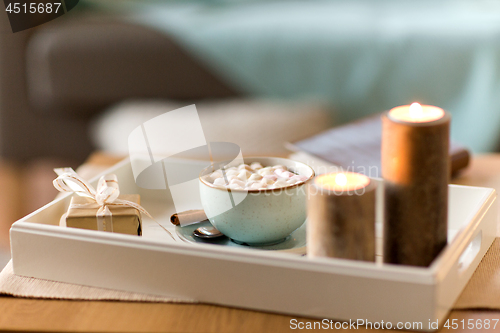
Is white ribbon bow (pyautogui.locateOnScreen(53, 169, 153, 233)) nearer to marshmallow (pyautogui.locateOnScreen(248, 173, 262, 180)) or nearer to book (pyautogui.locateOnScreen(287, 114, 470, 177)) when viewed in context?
marshmallow (pyautogui.locateOnScreen(248, 173, 262, 180))

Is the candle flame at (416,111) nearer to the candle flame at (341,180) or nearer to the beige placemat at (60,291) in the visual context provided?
the candle flame at (341,180)

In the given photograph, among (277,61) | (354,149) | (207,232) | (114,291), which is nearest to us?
(114,291)

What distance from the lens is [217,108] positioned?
188 centimetres

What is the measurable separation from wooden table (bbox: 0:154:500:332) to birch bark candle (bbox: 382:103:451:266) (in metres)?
0.09

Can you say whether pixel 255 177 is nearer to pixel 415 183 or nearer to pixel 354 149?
pixel 415 183

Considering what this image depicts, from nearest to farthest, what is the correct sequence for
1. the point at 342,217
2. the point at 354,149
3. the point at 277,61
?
the point at 342,217
the point at 354,149
the point at 277,61

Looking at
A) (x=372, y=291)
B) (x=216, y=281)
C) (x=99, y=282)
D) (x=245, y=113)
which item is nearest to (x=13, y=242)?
(x=99, y=282)

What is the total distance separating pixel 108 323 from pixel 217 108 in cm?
138

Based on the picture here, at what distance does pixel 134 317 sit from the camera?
0.56m

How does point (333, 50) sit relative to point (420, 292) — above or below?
above

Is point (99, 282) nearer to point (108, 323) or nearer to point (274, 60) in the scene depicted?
point (108, 323)

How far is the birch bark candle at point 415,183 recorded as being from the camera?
1.68ft

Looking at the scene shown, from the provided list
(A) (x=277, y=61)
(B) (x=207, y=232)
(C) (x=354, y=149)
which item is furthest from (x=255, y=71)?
(B) (x=207, y=232)

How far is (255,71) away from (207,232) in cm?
129
